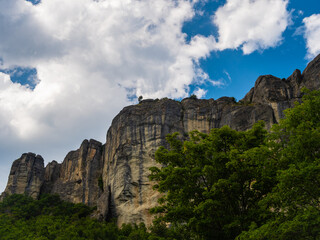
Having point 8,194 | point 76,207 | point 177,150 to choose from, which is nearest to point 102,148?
point 76,207

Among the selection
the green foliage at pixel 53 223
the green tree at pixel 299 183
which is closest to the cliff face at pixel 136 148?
the green foliage at pixel 53 223

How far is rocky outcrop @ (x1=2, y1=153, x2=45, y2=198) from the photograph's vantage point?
6388 centimetres

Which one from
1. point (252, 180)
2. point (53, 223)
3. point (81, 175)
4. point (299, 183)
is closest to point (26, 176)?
point (81, 175)

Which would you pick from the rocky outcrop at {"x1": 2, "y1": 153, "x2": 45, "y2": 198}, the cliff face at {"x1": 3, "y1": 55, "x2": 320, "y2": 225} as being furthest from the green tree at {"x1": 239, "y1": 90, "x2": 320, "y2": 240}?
the rocky outcrop at {"x1": 2, "y1": 153, "x2": 45, "y2": 198}

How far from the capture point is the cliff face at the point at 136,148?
47.2m

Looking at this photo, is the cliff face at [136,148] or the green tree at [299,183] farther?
the cliff face at [136,148]

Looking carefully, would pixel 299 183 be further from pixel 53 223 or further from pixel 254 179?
pixel 53 223

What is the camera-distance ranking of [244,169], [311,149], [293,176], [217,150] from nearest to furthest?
1. [293,176]
2. [311,149]
3. [244,169]
4. [217,150]

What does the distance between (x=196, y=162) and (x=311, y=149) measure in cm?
645

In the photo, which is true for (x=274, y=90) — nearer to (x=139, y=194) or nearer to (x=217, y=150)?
(x=139, y=194)

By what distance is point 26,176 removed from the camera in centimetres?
6575

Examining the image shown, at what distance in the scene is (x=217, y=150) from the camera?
16938 millimetres

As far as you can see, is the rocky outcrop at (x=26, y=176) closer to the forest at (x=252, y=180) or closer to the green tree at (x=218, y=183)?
the forest at (x=252, y=180)

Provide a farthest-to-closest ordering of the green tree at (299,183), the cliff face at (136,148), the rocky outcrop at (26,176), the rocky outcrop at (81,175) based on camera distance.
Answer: the rocky outcrop at (26,176)
the rocky outcrop at (81,175)
the cliff face at (136,148)
the green tree at (299,183)
